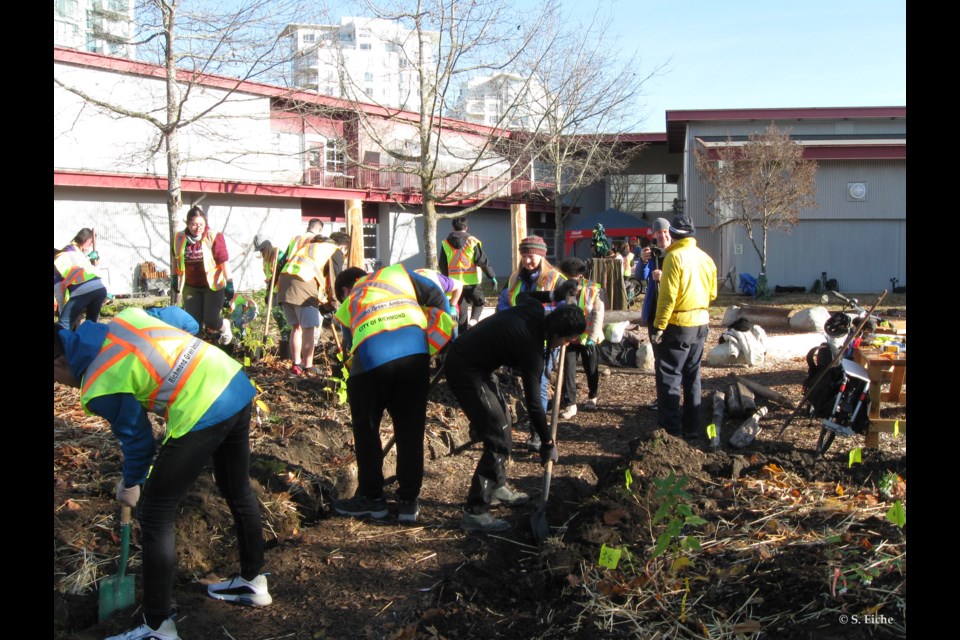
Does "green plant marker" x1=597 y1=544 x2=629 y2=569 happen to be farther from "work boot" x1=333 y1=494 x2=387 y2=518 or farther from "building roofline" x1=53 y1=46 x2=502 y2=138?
"building roofline" x1=53 y1=46 x2=502 y2=138

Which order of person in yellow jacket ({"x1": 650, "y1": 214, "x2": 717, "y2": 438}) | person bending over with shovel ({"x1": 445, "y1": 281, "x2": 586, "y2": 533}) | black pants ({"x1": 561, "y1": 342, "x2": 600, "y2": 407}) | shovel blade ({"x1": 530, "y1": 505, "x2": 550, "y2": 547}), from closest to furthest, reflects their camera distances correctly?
shovel blade ({"x1": 530, "y1": 505, "x2": 550, "y2": 547}) → person bending over with shovel ({"x1": 445, "y1": 281, "x2": 586, "y2": 533}) → person in yellow jacket ({"x1": 650, "y1": 214, "x2": 717, "y2": 438}) → black pants ({"x1": 561, "y1": 342, "x2": 600, "y2": 407})

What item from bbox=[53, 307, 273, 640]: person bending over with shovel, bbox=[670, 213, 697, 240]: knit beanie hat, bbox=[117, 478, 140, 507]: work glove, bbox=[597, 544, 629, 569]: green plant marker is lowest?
bbox=[597, 544, 629, 569]: green plant marker

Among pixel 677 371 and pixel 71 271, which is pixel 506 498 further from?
pixel 71 271

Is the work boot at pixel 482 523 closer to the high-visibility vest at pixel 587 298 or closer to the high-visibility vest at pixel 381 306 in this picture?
the high-visibility vest at pixel 381 306

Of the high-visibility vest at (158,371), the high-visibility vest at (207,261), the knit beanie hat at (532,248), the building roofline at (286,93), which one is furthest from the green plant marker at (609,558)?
the building roofline at (286,93)

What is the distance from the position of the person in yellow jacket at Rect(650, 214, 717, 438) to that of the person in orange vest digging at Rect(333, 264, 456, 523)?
203 centimetres

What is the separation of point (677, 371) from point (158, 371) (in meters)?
4.18

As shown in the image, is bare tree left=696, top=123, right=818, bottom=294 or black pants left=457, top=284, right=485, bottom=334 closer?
black pants left=457, top=284, right=485, bottom=334

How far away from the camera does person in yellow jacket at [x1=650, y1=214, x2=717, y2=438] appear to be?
6117 mm

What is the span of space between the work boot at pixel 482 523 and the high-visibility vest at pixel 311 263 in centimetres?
385

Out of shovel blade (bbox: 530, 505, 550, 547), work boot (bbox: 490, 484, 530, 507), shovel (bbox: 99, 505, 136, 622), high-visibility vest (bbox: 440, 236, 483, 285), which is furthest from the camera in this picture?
high-visibility vest (bbox: 440, 236, 483, 285)

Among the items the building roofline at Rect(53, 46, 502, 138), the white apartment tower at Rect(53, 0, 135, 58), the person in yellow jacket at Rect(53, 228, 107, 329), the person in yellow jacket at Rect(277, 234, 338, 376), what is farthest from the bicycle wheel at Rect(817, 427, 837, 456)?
the white apartment tower at Rect(53, 0, 135, 58)

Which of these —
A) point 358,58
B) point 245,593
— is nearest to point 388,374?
point 245,593
